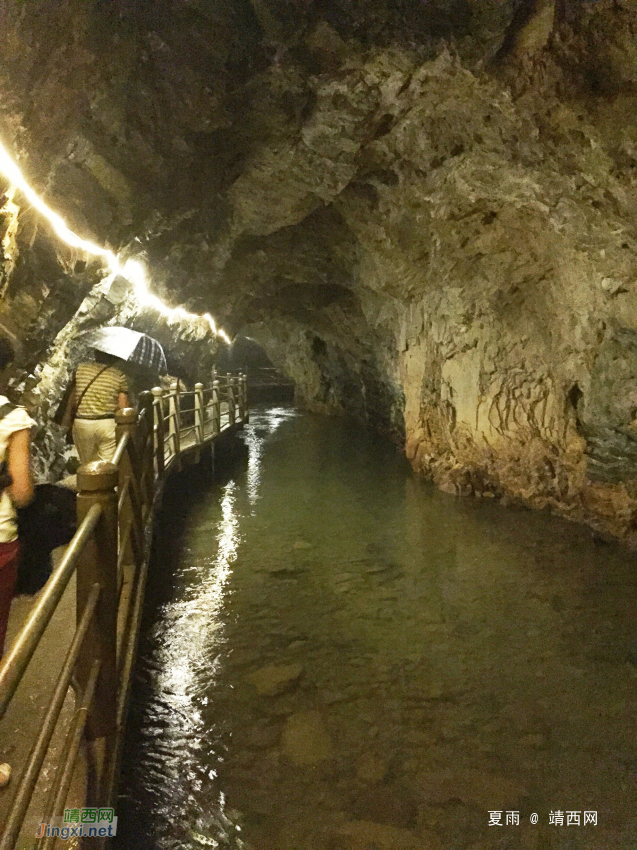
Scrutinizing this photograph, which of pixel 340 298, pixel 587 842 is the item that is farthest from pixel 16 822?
pixel 340 298

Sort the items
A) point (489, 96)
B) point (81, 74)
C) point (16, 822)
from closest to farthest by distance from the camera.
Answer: point (16, 822) < point (81, 74) < point (489, 96)

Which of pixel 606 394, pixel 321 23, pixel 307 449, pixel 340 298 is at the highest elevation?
pixel 321 23

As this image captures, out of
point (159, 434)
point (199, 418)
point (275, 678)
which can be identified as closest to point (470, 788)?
point (275, 678)

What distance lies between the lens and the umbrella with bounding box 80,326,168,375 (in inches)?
246

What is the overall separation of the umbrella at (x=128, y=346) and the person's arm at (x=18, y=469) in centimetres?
392

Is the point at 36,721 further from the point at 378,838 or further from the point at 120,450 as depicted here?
the point at 378,838

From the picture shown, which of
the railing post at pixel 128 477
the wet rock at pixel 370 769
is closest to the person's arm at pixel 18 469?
the railing post at pixel 128 477

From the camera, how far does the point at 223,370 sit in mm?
32656

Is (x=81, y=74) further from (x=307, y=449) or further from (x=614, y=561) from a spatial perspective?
(x=307, y=449)

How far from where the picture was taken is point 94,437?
16.6ft

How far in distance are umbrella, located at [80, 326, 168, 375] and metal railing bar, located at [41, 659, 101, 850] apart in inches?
183

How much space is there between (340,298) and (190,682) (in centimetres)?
1257

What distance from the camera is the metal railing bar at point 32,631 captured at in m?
1.22

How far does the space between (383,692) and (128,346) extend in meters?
4.69
